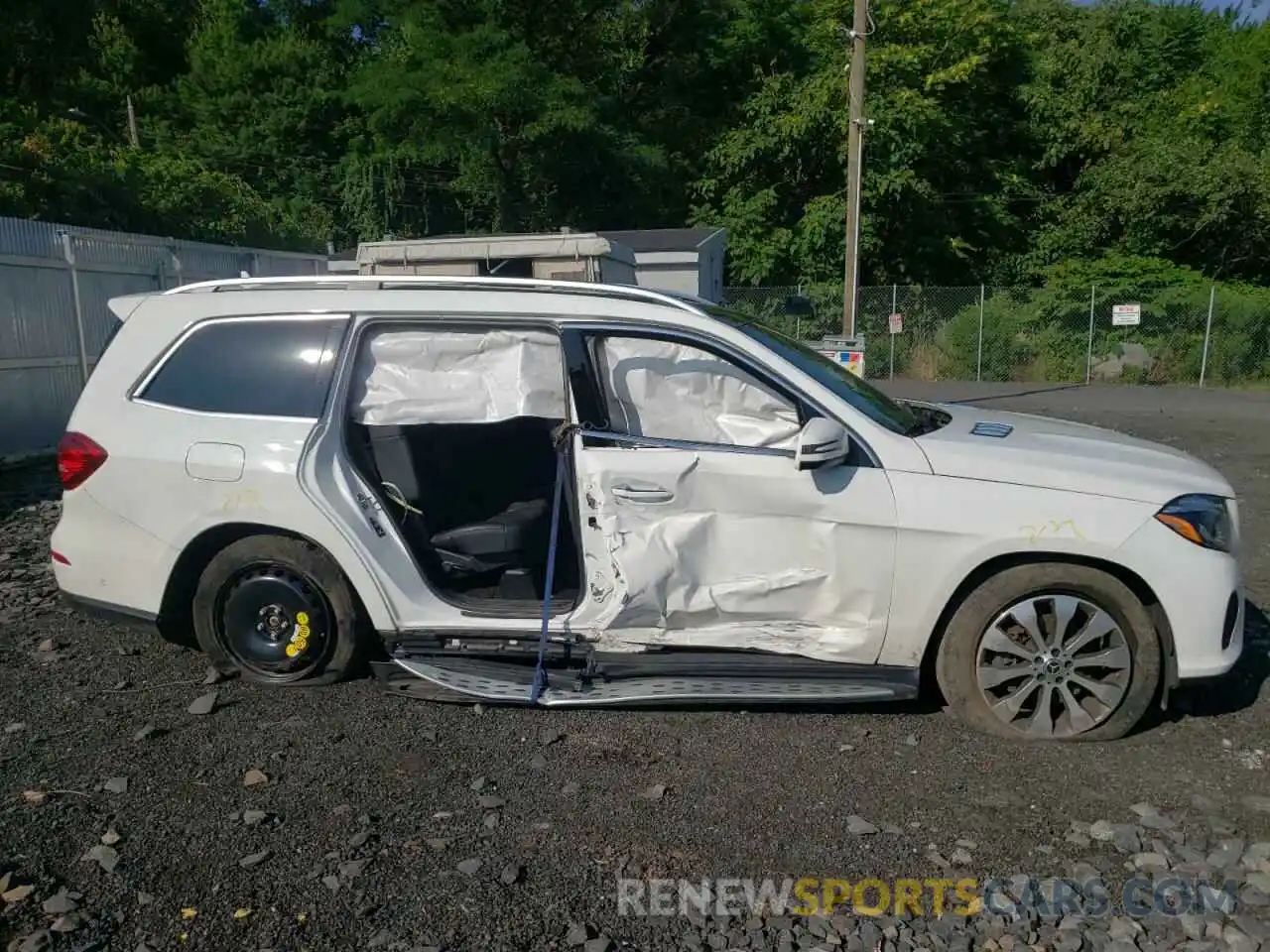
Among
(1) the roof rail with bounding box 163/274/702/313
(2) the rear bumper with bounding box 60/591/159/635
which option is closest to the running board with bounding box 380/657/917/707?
(2) the rear bumper with bounding box 60/591/159/635

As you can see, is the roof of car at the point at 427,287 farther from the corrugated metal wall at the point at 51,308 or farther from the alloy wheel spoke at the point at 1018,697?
the corrugated metal wall at the point at 51,308

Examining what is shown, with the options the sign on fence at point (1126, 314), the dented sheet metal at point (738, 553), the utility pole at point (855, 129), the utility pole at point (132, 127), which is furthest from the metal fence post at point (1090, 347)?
the utility pole at point (132, 127)

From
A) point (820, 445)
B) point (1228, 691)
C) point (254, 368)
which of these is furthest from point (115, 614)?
point (1228, 691)

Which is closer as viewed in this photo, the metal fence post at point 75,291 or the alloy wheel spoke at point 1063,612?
the alloy wheel spoke at point 1063,612

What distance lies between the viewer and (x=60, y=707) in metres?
4.56

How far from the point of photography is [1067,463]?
163 inches

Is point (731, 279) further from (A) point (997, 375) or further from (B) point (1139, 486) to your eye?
(B) point (1139, 486)

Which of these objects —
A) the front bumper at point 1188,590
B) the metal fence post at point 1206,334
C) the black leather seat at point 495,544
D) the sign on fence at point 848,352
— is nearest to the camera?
the front bumper at point 1188,590

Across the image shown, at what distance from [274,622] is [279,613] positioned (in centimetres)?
5

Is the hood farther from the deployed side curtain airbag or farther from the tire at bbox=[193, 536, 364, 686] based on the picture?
the tire at bbox=[193, 536, 364, 686]

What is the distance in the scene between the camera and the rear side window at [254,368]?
4.66m

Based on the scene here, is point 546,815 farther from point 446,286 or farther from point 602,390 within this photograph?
point 446,286

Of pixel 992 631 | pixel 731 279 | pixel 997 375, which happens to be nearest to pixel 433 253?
pixel 992 631

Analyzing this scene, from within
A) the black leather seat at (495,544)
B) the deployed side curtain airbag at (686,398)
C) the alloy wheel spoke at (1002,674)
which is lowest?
the alloy wheel spoke at (1002,674)
